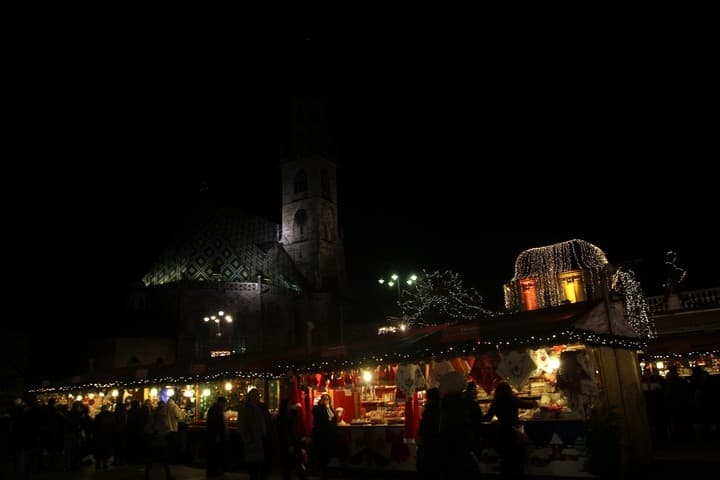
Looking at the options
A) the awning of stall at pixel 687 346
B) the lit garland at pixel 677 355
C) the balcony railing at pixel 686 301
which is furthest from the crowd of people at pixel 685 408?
the balcony railing at pixel 686 301

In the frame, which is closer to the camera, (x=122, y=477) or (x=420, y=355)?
(x=420, y=355)

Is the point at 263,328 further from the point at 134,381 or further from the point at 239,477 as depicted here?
the point at 239,477

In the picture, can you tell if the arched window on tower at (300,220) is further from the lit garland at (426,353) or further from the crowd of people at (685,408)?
the crowd of people at (685,408)

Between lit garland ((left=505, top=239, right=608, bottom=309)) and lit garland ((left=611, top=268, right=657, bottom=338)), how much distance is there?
1.40 metres

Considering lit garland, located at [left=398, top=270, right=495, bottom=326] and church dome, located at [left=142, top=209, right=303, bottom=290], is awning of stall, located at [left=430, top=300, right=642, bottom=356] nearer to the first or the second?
lit garland, located at [left=398, top=270, right=495, bottom=326]

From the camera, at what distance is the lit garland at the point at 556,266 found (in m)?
21.8

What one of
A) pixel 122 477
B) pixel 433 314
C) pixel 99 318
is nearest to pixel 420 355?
pixel 122 477

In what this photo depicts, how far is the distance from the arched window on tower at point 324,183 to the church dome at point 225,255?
6.25m

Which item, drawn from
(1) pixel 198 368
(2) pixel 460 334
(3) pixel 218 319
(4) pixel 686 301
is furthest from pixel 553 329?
(3) pixel 218 319

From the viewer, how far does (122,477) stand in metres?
13.3

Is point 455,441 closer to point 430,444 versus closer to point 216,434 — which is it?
point 430,444

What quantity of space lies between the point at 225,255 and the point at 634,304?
3212 cm

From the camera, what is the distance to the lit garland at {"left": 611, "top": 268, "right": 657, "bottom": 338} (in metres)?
22.2

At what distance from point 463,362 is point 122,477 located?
822cm
